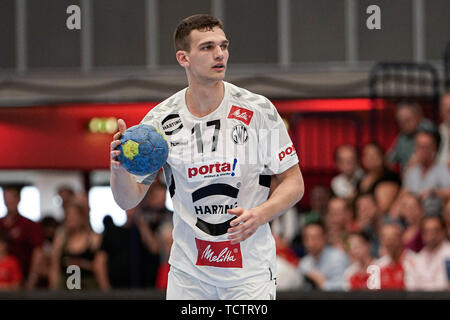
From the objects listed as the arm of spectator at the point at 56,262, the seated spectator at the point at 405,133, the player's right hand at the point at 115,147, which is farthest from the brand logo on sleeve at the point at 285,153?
the arm of spectator at the point at 56,262

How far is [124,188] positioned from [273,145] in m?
0.89

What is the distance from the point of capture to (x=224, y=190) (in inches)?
198

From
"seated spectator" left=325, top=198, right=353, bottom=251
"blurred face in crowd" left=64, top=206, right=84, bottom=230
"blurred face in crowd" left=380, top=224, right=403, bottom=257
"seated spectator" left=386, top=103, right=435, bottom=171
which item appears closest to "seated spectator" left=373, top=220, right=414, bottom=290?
"blurred face in crowd" left=380, top=224, right=403, bottom=257

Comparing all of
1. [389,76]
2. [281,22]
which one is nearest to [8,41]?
[281,22]

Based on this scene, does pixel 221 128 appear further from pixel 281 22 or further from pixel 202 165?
pixel 281 22

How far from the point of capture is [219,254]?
16.5ft

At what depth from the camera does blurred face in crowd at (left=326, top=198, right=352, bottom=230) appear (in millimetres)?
8939

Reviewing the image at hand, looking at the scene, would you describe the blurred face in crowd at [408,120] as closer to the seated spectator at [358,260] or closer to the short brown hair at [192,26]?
the seated spectator at [358,260]

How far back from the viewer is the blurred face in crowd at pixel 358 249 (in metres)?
8.58

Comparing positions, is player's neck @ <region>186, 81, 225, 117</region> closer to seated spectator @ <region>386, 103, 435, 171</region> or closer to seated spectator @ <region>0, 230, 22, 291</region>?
seated spectator @ <region>386, 103, 435, 171</region>

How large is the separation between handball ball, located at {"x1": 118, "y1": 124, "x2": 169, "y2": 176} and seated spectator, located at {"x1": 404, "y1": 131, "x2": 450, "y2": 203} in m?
4.69

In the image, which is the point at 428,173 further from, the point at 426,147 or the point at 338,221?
the point at 338,221

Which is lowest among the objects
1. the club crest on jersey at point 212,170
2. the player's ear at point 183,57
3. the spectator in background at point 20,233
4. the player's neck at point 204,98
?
the spectator in background at point 20,233

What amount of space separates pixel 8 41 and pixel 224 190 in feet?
31.3
